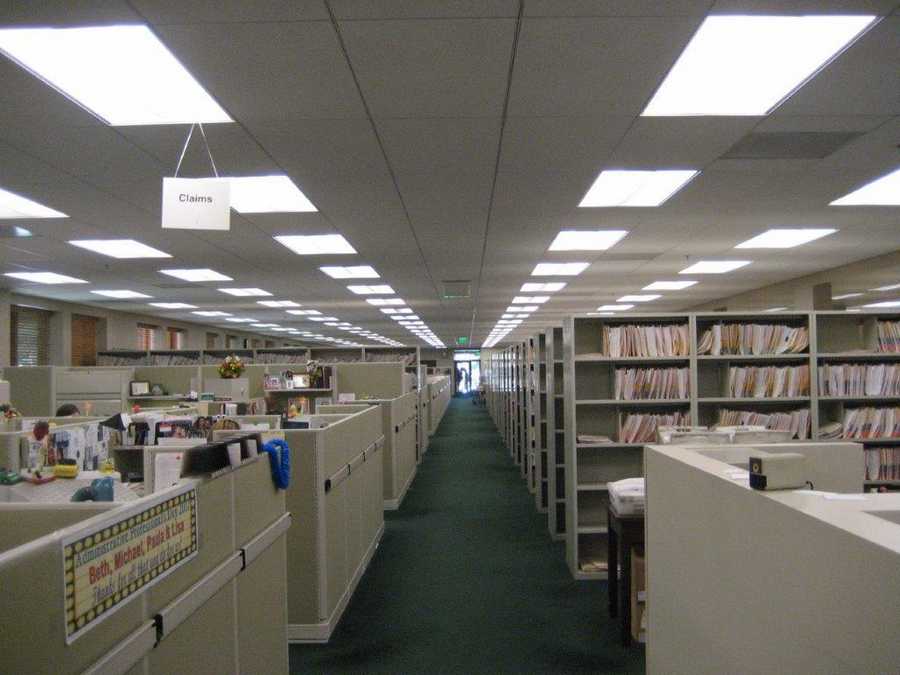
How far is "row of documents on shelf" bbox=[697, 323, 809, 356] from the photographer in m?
4.47

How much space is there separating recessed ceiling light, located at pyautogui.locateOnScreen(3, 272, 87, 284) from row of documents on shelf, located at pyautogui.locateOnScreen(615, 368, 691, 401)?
7.55 metres

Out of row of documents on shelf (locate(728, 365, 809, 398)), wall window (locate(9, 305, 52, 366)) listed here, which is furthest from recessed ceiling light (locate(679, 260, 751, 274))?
wall window (locate(9, 305, 52, 366))

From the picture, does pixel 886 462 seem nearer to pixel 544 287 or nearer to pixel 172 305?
pixel 544 287

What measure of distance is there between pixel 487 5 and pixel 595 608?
3543 mm

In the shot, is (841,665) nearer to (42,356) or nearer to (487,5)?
(487,5)

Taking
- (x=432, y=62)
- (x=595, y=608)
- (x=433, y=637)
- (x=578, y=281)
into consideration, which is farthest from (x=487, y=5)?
(x=578, y=281)

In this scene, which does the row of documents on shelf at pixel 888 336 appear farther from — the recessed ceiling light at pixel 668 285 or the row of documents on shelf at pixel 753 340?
the recessed ceiling light at pixel 668 285

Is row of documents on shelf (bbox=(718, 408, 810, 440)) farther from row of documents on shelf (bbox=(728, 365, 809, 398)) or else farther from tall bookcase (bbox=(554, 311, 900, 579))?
row of documents on shelf (bbox=(728, 365, 809, 398))

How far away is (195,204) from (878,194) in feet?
17.0

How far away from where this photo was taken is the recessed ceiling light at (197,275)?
Result: 26.6 ft

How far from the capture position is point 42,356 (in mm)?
10695

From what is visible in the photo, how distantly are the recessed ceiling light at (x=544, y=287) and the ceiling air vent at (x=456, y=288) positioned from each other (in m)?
0.95

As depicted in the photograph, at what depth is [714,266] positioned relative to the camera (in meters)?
8.34

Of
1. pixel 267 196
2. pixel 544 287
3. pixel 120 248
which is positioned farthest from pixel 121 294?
pixel 544 287
